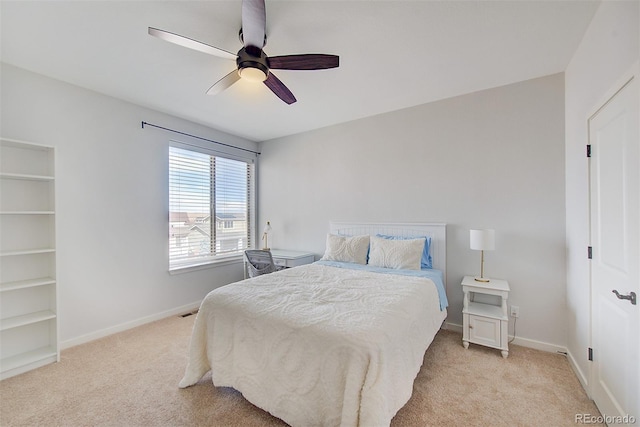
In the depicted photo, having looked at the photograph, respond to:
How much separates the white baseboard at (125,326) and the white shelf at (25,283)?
681 mm

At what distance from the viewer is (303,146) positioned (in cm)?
424

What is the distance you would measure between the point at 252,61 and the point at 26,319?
288 centimetres

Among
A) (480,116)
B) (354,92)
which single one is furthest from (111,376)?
(480,116)

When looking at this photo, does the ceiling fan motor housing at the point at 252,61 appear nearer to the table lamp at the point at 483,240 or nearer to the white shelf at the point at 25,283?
the table lamp at the point at 483,240

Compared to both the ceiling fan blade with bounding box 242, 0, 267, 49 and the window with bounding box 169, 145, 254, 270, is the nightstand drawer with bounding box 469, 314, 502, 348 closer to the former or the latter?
the ceiling fan blade with bounding box 242, 0, 267, 49

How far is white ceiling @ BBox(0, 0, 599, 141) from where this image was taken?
5.62ft

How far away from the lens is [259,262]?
3387 millimetres

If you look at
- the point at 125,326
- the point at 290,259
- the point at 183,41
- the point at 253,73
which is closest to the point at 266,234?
the point at 290,259

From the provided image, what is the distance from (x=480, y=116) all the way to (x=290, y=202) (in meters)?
2.84

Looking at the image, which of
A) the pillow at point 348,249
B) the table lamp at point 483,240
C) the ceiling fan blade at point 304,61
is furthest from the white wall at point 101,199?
the table lamp at point 483,240

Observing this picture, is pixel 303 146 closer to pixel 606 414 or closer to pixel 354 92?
pixel 354 92

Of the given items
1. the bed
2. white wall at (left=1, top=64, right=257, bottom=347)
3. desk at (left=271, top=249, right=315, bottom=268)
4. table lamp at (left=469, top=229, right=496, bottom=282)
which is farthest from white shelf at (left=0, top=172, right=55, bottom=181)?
table lamp at (left=469, top=229, right=496, bottom=282)

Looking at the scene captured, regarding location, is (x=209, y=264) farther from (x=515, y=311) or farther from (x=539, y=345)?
(x=539, y=345)

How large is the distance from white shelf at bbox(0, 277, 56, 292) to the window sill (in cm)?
122
